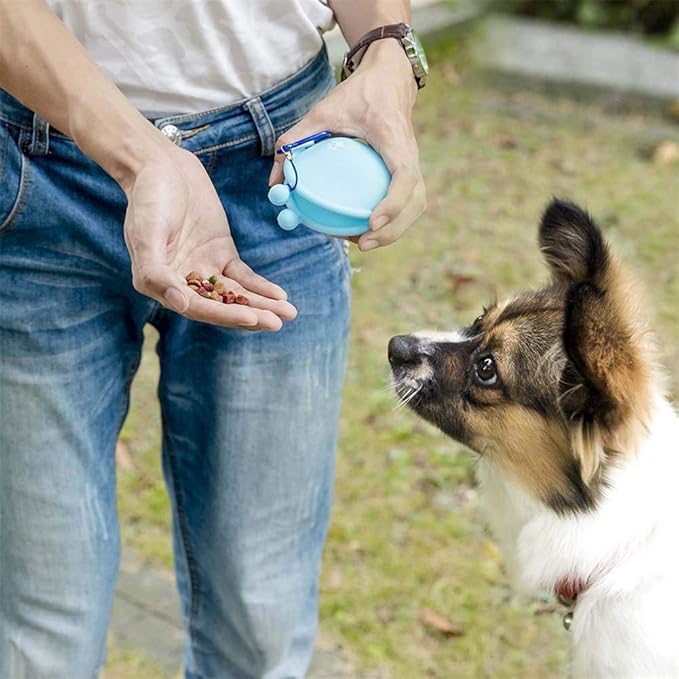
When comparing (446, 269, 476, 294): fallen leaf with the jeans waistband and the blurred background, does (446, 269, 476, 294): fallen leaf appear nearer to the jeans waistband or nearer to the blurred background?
the blurred background

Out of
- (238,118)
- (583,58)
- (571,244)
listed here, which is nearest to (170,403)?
(238,118)

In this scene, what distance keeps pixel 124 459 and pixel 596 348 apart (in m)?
2.38

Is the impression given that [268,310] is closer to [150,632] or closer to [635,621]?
[635,621]

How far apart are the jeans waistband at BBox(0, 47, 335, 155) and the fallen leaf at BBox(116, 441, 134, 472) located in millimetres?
2288

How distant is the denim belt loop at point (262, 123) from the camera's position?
1880 millimetres

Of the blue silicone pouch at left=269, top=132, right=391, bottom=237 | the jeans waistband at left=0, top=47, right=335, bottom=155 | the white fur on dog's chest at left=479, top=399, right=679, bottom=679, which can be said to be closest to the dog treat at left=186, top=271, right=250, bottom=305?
the blue silicone pouch at left=269, top=132, right=391, bottom=237

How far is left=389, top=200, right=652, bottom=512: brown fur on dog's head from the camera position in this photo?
84.7 inches

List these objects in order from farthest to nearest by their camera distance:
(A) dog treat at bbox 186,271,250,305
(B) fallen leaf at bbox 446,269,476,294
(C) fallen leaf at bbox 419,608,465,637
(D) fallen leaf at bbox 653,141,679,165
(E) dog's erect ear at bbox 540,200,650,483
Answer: (D) fallen leaf at bbox 653,141,679,165, (B) fallen leaf at bbox 446,269,476,294, (C) fallen leaf at bbox 419,608,465,637, (E) dog's erect ear at bbox 540,200,650,483, (A) dog treat at bbox 186,271,250,305

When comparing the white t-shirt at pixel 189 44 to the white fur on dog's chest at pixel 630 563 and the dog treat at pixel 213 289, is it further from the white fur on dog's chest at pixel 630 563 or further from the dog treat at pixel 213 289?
the white fur on dog's chest at pixel 630 563

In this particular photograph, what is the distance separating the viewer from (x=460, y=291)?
493cm

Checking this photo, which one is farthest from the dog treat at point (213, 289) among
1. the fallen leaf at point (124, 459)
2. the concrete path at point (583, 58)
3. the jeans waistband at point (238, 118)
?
the concrete path at point (583, 58)

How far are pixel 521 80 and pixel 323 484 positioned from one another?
561 cm

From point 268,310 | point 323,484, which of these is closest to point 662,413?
point 323,484

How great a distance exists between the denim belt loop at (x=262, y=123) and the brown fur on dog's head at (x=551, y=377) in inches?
25.9
